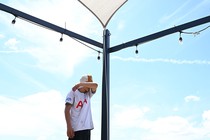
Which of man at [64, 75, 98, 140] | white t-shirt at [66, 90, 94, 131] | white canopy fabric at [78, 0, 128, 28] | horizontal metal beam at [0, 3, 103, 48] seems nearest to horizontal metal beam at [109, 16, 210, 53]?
horizontal metal beam at [0, 3, 103, 48]

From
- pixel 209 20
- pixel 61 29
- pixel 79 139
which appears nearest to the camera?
pixel 79 139

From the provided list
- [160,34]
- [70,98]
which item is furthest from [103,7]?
[70,98]

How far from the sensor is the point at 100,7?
11.6 feet

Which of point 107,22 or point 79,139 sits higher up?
point 107,22

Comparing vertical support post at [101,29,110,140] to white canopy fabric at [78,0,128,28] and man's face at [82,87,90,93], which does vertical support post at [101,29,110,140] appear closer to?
white canopy fabric at [78,0,128,28]

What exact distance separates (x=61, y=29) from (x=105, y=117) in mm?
996

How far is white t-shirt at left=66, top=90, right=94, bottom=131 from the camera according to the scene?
275cm

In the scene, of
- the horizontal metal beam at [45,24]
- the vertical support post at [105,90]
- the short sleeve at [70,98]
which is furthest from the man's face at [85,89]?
the horizontal metal beam at [45,24]

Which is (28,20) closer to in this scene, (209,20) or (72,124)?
(72,124)

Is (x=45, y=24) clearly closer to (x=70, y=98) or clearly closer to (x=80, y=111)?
(x=70, y=98)

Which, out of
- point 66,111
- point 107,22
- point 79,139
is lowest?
point 79,139

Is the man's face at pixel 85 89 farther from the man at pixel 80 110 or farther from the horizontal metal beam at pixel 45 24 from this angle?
the horizontal metal beam at pixel 45 24

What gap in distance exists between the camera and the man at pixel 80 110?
2.73m

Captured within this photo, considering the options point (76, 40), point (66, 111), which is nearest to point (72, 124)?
point (66, 111)
